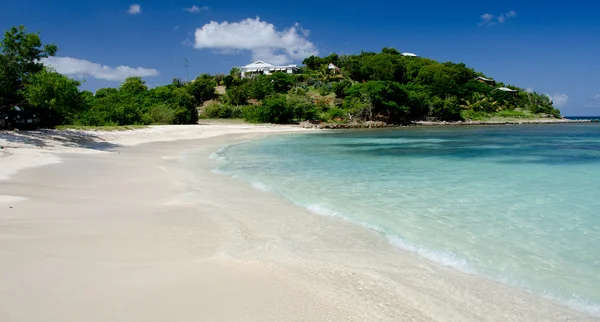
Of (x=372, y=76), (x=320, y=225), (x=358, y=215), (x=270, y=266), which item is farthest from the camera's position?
(x=372, y=76)

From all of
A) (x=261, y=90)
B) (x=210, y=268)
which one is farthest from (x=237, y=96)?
(x=210, y=268)

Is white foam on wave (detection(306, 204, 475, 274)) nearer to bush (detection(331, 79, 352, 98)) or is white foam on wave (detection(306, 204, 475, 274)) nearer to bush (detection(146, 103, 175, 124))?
bush (detection(146, 103, 175, 124))

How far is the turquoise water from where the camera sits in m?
5.35

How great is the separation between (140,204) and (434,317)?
255 inches

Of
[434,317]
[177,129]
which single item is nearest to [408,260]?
[434,317]

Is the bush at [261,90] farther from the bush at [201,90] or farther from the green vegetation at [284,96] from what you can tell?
the bush at [201,90]

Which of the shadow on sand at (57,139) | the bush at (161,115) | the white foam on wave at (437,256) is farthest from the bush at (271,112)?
the white foam on wave at (437,256)

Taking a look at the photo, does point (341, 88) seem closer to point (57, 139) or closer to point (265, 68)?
point (265, 68)

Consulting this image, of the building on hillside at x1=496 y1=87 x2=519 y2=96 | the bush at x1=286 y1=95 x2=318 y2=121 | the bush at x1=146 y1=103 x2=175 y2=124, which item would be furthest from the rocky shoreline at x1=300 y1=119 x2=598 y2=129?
the bush at x1=146 y1=103 x2=175 y2=124

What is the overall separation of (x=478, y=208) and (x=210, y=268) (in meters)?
6.40

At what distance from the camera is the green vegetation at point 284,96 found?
20.6 metres

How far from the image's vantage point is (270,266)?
199 inches

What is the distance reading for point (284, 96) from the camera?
5478cm

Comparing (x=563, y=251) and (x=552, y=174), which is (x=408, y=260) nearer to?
(x=563, y=251)
